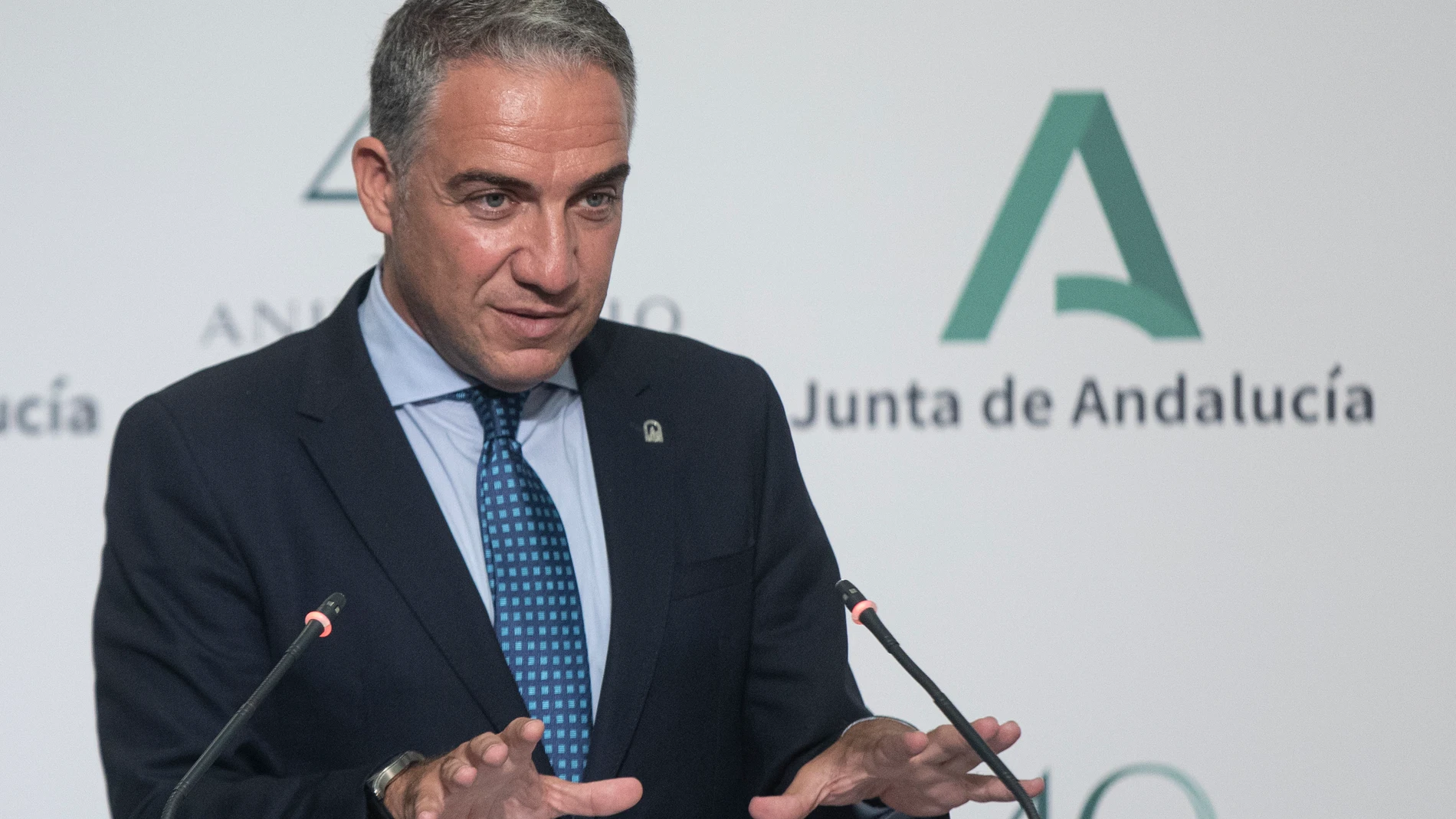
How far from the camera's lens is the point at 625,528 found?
1.86 m

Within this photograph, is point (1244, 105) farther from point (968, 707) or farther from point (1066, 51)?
point (968, 707)

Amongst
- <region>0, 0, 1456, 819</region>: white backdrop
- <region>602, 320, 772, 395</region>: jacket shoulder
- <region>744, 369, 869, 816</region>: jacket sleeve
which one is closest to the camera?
<region>744, 369, 869, 816</region>: jacket sleeve

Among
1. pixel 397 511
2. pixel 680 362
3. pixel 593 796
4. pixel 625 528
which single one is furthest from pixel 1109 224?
pixel 593 796

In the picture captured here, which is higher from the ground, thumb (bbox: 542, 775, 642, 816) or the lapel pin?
the lapel pin

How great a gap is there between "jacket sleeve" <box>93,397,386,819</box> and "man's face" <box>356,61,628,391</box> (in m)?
0.35

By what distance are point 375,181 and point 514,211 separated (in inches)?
8.8

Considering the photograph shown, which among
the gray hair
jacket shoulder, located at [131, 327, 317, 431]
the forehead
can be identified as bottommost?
jacket shoulder, located at [131, 327, 317, 431]

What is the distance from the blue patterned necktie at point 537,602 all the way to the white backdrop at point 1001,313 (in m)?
1.24

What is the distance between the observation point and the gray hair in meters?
1.74

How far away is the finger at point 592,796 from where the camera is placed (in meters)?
1.46

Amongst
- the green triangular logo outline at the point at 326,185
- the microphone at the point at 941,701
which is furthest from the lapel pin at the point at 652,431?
the green triangular logo outline at the point at 326,185

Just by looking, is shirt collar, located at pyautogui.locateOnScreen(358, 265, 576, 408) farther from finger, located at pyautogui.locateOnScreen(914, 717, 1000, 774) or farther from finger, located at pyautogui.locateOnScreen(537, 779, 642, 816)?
finger, located at pyautogui.locateOnScreen(914, 717, 1000, 774)

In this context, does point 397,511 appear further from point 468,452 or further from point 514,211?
point 514,211

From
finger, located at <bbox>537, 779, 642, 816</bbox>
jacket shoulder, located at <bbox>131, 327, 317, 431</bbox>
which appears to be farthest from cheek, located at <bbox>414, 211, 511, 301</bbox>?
finger, located at <bbox>537, 779, 642, 816</bbox>
